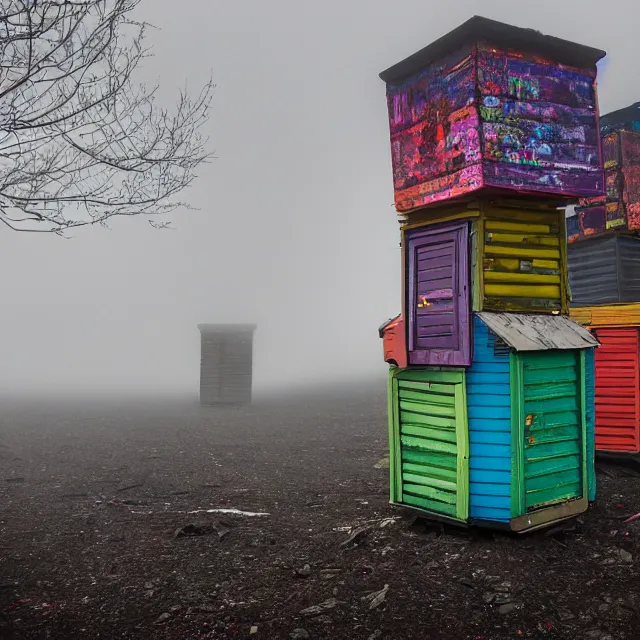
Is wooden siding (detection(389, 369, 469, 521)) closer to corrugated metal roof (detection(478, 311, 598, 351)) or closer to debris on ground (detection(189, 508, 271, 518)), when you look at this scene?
corrugated metal roof (detection(478, 311, 598, 351))

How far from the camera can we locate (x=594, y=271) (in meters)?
10.3

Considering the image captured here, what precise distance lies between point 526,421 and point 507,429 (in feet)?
0.85

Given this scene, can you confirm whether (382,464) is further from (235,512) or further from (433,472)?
(433,472)

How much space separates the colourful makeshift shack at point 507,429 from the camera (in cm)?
584

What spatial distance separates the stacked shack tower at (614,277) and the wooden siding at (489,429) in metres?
4.03

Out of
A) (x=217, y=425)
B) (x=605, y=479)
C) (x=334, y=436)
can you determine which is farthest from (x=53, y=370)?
(x=605, y=479)

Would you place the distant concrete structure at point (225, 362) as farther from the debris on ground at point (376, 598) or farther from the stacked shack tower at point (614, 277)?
the debris on ground at point (376, 598)

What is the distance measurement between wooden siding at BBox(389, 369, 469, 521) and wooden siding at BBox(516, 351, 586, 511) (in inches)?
26.5

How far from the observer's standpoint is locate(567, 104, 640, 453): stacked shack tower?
8.87 metres

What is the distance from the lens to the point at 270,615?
464 centimetres

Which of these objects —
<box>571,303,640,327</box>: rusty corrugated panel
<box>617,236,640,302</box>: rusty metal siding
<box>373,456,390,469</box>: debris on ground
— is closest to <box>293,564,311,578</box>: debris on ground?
<box>373,456,390,469</box>: debris on ground

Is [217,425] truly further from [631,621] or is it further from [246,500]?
[631,621]

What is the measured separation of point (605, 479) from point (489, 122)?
562 cm

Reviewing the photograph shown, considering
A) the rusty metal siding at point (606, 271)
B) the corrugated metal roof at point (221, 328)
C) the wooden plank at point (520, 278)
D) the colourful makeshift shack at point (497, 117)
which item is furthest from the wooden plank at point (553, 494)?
the corrugated metal roof at point (221, 328)
